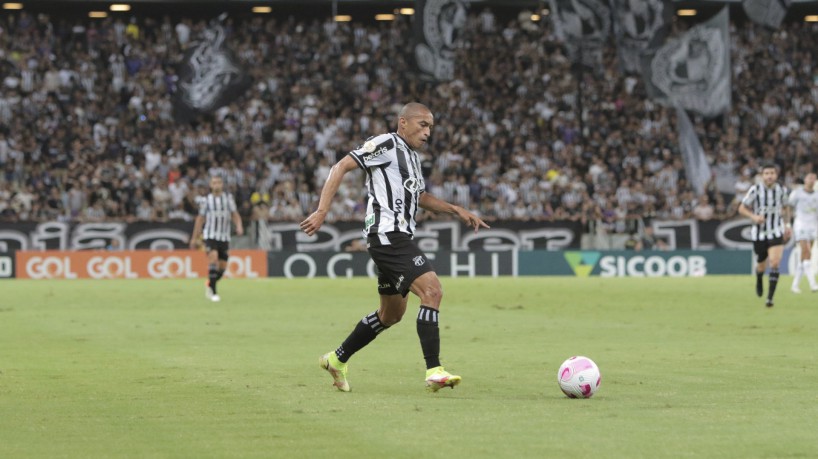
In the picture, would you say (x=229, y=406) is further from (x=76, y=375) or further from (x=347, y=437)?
(x=76, y=375)

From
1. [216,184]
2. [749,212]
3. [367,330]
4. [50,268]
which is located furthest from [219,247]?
[367,330]

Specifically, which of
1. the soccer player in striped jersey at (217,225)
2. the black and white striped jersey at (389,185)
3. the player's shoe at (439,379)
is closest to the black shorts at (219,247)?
the soccer player in striped jersey at (217,225)

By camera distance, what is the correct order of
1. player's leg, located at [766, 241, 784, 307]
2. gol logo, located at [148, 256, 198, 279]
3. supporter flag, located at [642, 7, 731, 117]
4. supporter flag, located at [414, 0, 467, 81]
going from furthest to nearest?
supporter flag, located at [642, 7, 731, 117]
supporter flag, located at [414, 0, 467, 81]
gol logo, located at [148, 256, 198, 279]
player's leg, located at [766, 241, 784, 307]

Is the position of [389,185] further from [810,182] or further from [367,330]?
[810,182]

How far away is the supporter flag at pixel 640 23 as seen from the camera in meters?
38.5

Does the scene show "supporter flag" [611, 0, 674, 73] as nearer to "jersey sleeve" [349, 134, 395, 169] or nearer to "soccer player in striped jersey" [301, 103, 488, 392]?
"soccer player in striped jersey" [301, 103, 488, 392]

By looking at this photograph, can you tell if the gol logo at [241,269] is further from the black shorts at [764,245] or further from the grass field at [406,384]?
the black shorts at [764,245]

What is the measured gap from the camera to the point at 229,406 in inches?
364

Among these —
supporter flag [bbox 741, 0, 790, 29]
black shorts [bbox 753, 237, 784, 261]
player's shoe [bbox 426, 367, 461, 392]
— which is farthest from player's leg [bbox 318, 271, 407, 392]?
supporter flag [bbox 741, 0, 790, 29]

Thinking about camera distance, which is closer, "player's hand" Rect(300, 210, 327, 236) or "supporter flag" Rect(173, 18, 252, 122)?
"player's hand" Rect(300, 210, 327, 236)

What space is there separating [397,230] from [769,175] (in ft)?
45.2

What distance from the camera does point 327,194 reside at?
9.83 meters

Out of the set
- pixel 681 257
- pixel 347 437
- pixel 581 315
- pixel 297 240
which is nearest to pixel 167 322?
pixel 581 315

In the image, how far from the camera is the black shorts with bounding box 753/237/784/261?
23.1m
